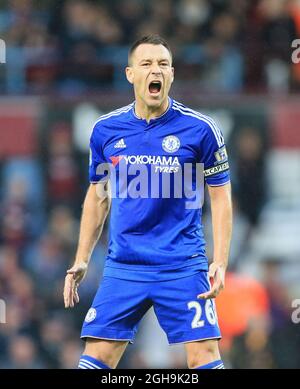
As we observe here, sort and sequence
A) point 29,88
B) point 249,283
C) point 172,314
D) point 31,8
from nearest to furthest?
point 172,314 < point 249,283 < point 29,88 < point 31,8

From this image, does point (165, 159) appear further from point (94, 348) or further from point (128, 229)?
point (94, 348)

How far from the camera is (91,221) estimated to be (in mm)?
7309

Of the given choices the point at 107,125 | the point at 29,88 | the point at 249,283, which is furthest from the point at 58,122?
the point at 107,125

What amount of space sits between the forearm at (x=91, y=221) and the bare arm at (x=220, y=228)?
26.7 inches

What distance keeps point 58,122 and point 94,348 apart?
6.58 m

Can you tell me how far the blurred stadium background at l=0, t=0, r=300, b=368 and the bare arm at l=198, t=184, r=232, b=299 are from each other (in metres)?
4.77

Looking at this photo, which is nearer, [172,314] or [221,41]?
[172,314]

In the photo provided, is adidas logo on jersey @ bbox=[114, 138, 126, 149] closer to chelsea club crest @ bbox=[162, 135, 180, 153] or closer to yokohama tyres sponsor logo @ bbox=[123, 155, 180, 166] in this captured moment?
yokohama tyres sponsor logo @ bbox=[123, 155, 180, 166]

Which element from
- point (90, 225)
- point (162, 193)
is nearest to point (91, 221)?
point (90, 225)

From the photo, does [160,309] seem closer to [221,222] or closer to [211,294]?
[211,294]

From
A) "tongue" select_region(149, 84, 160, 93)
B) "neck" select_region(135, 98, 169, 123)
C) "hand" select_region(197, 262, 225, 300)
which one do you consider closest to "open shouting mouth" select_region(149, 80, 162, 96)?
"tongue" select_region(149, 84, 160, 93)

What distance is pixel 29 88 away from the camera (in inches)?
543

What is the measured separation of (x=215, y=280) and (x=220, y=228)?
0.39 meters

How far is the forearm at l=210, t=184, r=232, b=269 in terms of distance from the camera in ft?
22.8
